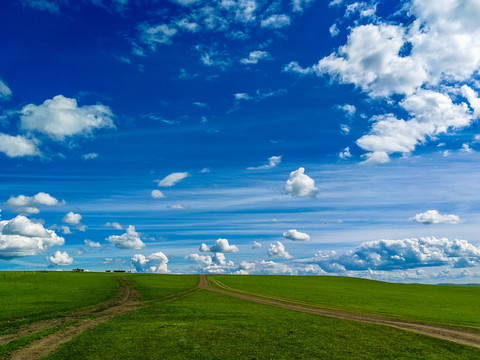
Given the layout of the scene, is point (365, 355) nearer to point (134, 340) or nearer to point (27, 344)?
point (134, 340)

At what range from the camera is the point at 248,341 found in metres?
28.2

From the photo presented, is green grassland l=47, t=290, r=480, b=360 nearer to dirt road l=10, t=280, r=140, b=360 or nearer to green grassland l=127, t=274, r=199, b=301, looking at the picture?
dirt road l=10, t=280, r=140, b=360

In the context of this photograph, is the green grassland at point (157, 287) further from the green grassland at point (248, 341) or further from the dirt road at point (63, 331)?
the green grassland at point (248, 341)

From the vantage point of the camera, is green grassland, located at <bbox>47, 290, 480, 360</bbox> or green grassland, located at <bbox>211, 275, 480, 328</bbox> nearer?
green grassland, located at <bbox>47, 290, 480, 360</bbox>

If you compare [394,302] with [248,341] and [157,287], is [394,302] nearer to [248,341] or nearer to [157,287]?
[248,341]

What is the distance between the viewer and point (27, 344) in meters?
27.2

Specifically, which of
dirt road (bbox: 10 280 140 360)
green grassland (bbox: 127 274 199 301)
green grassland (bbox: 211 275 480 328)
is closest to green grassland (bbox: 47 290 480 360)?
dirt road (bbox: 10 280 140 360)

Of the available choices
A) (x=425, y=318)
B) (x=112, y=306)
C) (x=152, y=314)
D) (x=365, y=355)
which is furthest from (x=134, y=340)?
(x=425, y=318)

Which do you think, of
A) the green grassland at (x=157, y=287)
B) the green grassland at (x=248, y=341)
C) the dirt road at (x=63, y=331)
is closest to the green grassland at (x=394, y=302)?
the green grassland at (x=157, y=287)

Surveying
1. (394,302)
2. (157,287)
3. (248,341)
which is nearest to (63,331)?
(248,341)

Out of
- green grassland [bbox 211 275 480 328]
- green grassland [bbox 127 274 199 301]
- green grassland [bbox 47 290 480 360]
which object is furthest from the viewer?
green grassland [bbox 127 274 199 301]

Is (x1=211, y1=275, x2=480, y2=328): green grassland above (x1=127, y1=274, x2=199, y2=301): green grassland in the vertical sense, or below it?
below

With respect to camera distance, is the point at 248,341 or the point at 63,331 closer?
the point at 248,341

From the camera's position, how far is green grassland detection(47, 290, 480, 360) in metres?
24.6
